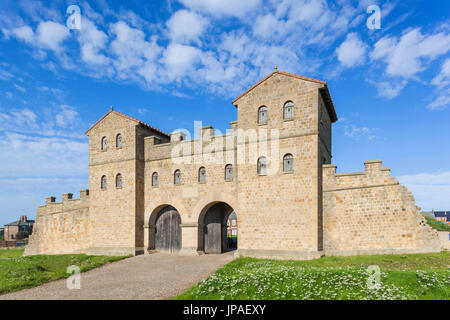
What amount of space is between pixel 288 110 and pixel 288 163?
3.00 m

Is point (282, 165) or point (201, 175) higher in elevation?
point (282, 165)

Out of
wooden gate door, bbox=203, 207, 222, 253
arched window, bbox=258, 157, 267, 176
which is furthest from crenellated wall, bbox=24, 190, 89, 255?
arched window, bbox=258, 157, 267, 176

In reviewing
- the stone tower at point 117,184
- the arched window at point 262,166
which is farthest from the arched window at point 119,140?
the arched window at point 262,166

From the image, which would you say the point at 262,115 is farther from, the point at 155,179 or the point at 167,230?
the point at 167,230

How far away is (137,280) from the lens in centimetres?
1429

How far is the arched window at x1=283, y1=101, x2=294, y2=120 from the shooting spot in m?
18.2

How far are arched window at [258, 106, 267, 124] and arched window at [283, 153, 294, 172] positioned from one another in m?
2.45

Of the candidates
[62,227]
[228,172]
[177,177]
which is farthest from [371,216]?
[62,227]

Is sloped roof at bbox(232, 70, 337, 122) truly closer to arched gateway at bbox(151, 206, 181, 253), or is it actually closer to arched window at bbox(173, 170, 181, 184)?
arched window at bbox(173, 170, 181, 184)

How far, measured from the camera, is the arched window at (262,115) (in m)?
18.9

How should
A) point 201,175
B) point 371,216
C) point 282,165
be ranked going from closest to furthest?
1. point 371,216
2. point 282,165
3. point 201,175

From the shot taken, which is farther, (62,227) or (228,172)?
(62,227)
